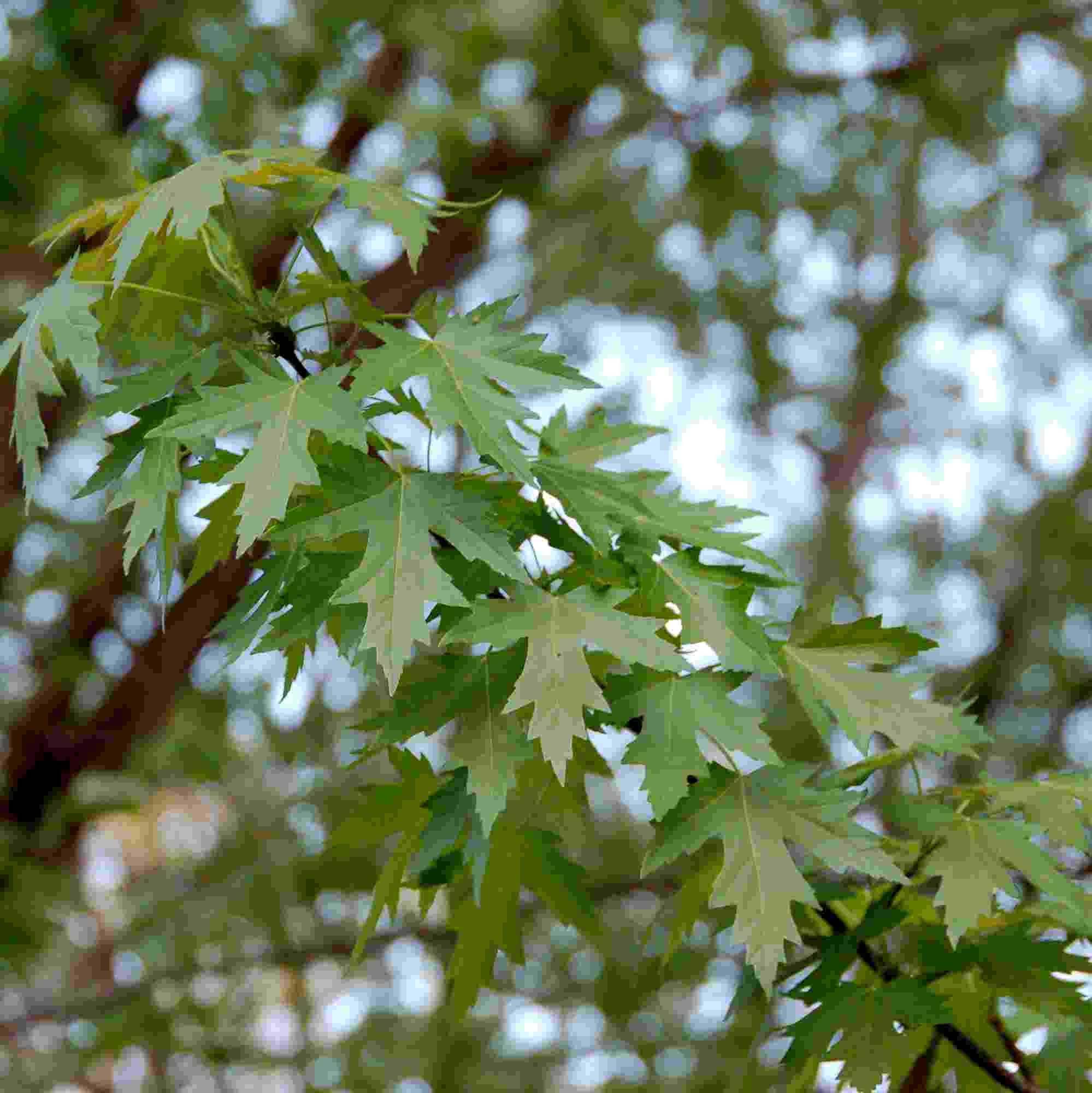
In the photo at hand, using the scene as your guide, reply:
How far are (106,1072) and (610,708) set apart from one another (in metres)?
4.56

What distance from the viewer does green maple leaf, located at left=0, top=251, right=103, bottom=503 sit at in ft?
3.40

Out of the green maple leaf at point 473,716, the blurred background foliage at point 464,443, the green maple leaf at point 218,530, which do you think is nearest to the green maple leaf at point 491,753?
the green maple leaf at point 473,716

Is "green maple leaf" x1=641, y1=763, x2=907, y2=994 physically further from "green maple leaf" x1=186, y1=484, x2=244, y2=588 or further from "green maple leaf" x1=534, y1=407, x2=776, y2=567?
"green maple leaf" x1=186, y1=484, x2=244, y2=588

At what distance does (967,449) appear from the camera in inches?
247

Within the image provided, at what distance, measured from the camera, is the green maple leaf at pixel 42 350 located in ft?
3.40

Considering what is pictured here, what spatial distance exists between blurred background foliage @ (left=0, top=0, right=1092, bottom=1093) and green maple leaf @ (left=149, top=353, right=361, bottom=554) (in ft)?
5.09

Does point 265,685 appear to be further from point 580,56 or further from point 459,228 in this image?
point 580,56

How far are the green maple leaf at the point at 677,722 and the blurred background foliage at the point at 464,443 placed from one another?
68.8 inches

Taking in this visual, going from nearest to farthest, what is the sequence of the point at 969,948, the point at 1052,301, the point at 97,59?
A: the point at 969,948, the point at 97,59, the point at 1052,301

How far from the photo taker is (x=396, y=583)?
98cm

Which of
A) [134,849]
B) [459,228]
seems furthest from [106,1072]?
[459,228]

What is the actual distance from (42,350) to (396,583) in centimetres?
36

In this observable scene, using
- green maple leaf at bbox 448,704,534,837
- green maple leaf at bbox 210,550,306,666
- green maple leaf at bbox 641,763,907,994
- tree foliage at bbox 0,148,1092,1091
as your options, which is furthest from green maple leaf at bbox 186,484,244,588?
Result: green maple leaf at bbox 641,763,907,994

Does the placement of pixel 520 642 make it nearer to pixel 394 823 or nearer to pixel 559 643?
pixel 559 643
